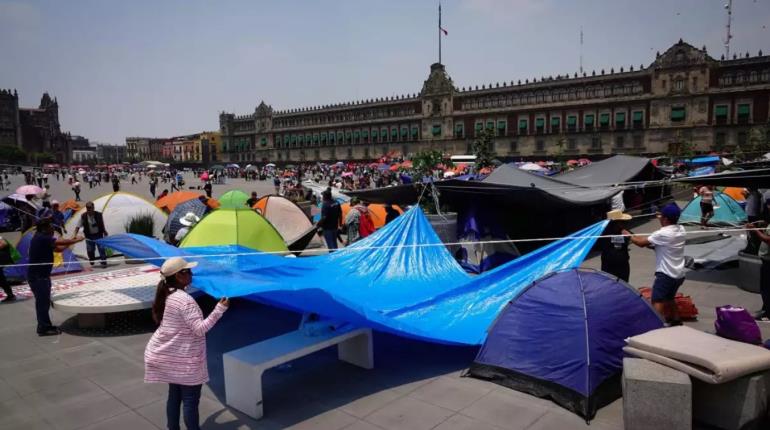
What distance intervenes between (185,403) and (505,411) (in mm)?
2358

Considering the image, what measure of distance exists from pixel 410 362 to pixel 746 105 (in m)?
48.8

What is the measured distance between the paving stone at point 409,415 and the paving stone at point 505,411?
0.22 m

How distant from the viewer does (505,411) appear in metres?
3.92

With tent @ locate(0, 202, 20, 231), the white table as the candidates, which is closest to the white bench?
the white table

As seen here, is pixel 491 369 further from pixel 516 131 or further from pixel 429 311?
pixel 516 131

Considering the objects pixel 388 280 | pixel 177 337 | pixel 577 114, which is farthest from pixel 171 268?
pixel 577 114

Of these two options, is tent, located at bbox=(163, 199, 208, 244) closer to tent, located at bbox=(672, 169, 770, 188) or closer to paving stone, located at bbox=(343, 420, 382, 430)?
paving stone, located at bbox=(343, 420, 382, 430)

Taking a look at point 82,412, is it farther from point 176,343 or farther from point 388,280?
point 388,280

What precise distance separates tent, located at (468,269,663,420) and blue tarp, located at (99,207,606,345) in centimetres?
49

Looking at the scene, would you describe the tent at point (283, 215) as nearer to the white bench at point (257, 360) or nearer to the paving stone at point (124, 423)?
the white bench at point (257, 360)

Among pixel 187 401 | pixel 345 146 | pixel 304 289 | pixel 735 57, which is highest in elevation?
pixel 735 57

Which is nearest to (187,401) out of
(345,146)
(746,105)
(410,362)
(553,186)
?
(410,362)

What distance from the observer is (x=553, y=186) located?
34.2 ft

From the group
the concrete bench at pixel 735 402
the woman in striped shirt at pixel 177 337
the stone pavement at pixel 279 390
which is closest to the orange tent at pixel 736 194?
the stone pavement at pixel 279 390
